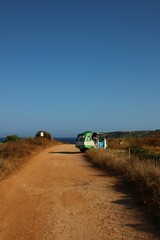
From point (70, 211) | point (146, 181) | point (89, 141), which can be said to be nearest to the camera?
point (70, 211)

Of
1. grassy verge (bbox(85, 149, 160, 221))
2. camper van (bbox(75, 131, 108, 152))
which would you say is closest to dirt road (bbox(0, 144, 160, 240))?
grassy verge (bbox(85, 149, 160, 221))

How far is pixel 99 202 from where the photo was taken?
957cm

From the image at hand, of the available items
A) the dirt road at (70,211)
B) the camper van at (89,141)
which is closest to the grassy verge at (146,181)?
the dirt road at (70,211)

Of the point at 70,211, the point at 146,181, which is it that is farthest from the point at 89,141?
the point at 70,211

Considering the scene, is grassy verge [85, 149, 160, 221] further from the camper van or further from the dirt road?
the camper van

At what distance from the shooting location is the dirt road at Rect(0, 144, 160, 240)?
264 inches

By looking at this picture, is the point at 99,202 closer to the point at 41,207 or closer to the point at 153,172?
the point at 41,207

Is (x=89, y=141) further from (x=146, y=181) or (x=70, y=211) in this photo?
(x=70, y=211)

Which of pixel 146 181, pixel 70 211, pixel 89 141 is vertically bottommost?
pixel 70 211

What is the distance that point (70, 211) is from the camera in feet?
28.2

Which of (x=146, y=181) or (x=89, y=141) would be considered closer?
(x=146, y=181)

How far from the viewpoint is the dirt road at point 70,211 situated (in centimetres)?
670

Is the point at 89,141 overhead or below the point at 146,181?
overhead

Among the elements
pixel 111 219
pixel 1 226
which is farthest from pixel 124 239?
pixel 1 226
